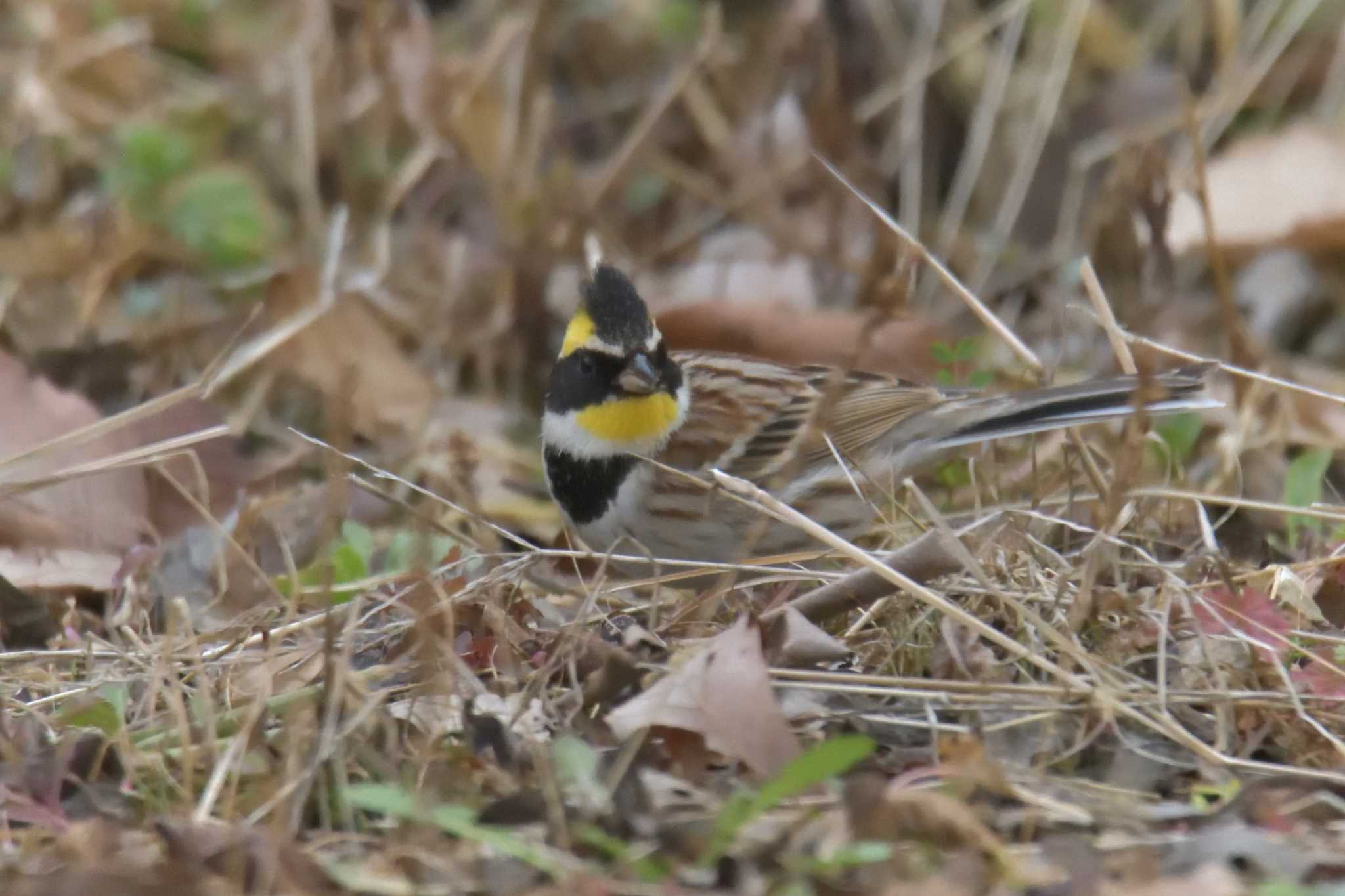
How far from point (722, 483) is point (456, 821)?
96 centimetres

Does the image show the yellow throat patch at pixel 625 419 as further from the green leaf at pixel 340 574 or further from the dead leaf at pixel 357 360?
the dead leaf at pixel 357 360

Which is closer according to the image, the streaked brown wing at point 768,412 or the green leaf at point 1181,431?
the streaked brown wing at point 768,412

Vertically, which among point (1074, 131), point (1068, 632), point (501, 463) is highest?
point (1074, 131)

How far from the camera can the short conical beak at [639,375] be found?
425 cm

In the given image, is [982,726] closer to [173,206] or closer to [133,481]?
[133,481]

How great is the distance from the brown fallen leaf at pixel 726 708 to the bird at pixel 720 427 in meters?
1.07

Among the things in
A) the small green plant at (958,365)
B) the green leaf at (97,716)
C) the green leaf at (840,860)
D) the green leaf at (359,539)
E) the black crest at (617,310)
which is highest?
Answer: the black crest at (617,310)

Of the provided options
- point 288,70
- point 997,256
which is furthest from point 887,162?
point 288,70

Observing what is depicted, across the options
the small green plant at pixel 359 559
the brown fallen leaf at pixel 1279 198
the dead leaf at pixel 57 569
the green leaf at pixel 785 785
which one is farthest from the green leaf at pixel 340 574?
the brown fallen leaf at pixel 1279 198

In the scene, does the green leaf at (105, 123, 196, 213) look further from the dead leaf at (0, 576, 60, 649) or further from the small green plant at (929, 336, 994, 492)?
the small green plant at (929, 336, 994, 492)

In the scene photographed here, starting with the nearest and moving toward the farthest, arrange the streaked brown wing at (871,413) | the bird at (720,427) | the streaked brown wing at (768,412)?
the bird at (720,427) < the streaked brown wing at (768,412) < the streaked brown wing at (871,413)

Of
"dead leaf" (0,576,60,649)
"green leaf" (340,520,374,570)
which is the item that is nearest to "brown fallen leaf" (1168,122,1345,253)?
"green leaf" (340,520,374,570)

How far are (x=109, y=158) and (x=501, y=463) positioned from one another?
7.32 feet

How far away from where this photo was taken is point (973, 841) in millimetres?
2473
